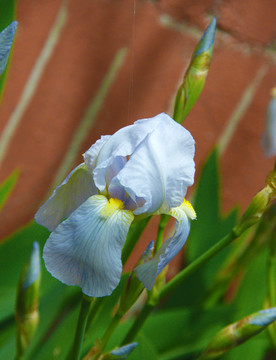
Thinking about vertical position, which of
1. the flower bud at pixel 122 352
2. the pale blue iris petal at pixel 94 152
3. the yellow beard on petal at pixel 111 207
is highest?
the pale blue iris petal at pixel 94 152

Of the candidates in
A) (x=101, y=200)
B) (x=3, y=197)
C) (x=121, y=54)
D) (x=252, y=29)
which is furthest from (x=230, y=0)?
(x=101, y=200)

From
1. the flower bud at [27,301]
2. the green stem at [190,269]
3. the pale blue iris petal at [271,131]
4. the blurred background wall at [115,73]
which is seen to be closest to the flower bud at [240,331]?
the green stem at [190,269]

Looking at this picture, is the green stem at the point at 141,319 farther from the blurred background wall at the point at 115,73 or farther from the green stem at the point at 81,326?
the blurred background wall at the point at 115,73

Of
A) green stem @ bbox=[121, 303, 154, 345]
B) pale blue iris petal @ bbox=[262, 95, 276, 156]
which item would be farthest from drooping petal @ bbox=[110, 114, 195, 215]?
pale blue iris petal @ bbox=[262, 95, 276, 156]

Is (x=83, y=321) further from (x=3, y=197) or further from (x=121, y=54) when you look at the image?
(x=121, y=54)

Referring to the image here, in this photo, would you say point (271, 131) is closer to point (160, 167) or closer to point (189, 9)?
point (189, 9)
